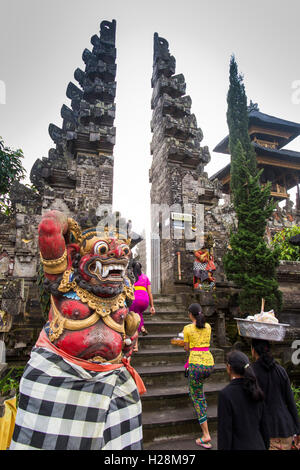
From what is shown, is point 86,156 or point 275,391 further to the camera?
point 86,156

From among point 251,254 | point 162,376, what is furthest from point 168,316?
point 251,254

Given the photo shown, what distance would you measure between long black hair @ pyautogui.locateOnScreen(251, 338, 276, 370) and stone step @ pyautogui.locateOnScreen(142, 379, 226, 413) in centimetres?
168

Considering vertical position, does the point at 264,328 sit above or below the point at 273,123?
below

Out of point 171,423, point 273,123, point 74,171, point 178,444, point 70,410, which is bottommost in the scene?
point 178,444

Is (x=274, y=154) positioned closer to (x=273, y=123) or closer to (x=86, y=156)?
(x=273, y=123)

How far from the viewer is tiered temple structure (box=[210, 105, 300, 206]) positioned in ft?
61.4

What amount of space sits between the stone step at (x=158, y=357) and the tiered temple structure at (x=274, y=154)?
16029mm

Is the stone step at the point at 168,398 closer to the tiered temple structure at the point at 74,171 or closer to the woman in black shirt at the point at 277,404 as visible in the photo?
the woman in black shirt at the point at 277,404

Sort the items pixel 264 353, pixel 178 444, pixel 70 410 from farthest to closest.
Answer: pixel 178 444
pixel 264 353
pixel 70 410

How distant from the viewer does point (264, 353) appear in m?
2.45

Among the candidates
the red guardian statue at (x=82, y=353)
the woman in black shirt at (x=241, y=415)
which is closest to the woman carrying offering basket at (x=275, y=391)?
the woman in black shirt at (x=241, y=415)

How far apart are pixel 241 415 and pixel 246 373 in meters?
A: 0.28

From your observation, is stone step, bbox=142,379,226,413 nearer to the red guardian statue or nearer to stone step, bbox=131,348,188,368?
stone step, bbox=131,348,188,368
